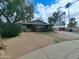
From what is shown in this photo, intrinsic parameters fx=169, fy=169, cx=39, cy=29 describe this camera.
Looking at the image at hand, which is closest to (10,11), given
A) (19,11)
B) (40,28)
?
(19,11)

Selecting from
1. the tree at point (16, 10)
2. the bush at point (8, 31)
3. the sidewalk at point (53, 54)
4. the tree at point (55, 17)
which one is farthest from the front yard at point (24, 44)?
the tree at point (55, 17)

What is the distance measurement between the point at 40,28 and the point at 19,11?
15.7 meters

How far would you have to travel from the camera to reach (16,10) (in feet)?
101

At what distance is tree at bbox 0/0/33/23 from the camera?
29.6 m

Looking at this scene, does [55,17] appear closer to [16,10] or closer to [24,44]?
[16,10]

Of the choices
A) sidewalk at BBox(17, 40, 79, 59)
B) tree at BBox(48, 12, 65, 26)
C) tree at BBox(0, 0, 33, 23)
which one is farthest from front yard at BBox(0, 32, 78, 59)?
tree at BBox(48, 12, 65, 26)

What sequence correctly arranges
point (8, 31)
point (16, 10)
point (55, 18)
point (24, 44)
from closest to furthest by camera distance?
point (24, 44)
point (8, 31)
point (16, 10)
point (55, 18)

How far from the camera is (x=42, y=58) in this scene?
1284 cm

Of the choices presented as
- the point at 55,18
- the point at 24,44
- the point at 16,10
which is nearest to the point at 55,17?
the point at 55,18

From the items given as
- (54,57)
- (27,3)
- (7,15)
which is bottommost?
(54,57)

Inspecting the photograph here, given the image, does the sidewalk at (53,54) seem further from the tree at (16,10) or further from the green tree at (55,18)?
the green tree at (55,18)

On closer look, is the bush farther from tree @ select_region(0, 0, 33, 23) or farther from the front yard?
tree @ select_region(0, 0, 33, 23)

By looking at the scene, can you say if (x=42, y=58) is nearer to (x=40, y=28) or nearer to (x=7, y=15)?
(x=7, y=15)

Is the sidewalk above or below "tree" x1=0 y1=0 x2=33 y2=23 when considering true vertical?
below
